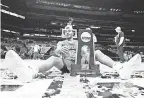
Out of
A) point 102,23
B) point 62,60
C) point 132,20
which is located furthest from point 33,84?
point 132,20

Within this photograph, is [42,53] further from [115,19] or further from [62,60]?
[115,19]

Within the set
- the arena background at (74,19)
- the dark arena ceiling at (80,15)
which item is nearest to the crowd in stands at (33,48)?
the arena background at (74,19)

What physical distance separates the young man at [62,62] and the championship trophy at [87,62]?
1.6 inches

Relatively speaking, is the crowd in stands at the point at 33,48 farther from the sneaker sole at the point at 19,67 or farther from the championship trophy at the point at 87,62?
the sneaker sole at the point at 19,67

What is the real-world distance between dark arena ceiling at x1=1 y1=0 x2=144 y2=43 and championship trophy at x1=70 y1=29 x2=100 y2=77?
0.19m

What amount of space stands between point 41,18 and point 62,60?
1.74ft

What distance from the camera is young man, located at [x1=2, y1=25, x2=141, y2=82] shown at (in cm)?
150

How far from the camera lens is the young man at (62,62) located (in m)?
1.50

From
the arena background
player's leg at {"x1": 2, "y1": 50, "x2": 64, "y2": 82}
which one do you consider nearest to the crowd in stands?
the arena background

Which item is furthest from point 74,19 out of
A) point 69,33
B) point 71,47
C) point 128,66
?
point 128,66

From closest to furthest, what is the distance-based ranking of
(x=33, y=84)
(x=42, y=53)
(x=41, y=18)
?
1. (x=33, y=84)
2. (x=41, y=18)
3. (x=42, y=53)

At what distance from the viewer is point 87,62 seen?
196cm

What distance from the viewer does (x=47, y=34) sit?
2.22m

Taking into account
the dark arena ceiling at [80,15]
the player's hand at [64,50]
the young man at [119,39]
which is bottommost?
the player's hand at [64,50]
